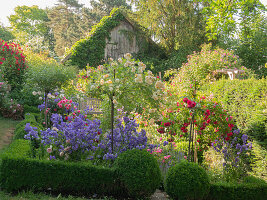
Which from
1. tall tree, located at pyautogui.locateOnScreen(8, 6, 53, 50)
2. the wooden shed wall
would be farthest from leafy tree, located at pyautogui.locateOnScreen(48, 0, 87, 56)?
the wooden shed wall

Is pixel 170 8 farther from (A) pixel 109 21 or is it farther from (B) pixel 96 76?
(B) pixel 96 76

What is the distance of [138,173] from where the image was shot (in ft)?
11.7

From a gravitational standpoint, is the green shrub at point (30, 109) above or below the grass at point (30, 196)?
above

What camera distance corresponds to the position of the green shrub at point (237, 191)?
3.86 m

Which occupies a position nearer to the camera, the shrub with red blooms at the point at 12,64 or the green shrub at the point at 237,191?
the green shrub at the point at 237,191

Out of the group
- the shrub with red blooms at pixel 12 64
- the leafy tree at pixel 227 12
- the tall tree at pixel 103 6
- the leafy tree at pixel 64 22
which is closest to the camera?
the leafy tree at pixel 227 12

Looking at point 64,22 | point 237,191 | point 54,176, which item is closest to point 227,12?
point 237,191

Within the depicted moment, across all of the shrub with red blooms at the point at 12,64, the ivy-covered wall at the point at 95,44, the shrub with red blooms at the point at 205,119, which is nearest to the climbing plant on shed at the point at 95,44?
the ivy-covered wall at the point at 95,44

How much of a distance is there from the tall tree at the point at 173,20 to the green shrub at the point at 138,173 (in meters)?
13.6

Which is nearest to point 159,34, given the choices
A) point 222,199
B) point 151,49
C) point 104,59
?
point 151,49

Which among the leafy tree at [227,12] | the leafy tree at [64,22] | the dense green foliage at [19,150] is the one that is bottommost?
the dense green foliage at [19,150]

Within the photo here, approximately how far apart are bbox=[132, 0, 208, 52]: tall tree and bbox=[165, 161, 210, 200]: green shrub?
13477 millimetres

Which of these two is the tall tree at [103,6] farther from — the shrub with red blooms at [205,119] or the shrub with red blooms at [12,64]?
the shrub with red blooms at [205,119]

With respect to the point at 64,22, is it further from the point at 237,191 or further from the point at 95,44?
the point at 237,191
